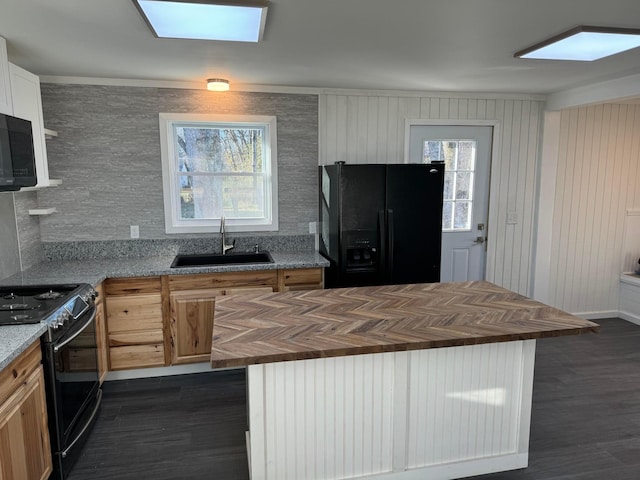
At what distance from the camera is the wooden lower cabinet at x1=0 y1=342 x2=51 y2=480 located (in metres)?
→ 1.70

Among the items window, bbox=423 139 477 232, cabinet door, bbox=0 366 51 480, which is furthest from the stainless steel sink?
window, bbox=423 139 477 232

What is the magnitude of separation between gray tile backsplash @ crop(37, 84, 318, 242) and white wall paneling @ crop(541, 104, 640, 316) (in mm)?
2798

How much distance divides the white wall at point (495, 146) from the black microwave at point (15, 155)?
7.24 feet

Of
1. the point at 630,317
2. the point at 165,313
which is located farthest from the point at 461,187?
the point at 165,313

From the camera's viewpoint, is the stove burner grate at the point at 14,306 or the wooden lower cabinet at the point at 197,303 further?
the wooden lower cabinet at the point at 197,303

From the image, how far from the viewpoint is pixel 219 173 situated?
3.79 metres

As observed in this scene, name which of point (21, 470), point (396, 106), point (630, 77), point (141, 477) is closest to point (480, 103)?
point (396, 106)

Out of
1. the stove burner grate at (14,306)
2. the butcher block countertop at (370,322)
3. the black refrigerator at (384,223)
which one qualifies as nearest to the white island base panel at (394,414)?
the butcher block countertop at (370,322)

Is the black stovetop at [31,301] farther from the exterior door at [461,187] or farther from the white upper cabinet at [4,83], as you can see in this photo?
the exterior door at [461,187]

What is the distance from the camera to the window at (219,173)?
367cm

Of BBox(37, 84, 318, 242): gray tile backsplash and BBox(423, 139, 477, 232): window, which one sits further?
BBox(423, 139, 477, 232): window

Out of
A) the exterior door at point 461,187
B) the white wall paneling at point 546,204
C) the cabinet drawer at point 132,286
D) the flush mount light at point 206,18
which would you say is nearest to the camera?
the flush mount light at point 206,18

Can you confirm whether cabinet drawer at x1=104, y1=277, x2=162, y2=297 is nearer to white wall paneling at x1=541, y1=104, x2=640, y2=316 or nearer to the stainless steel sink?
the stainless steel sink

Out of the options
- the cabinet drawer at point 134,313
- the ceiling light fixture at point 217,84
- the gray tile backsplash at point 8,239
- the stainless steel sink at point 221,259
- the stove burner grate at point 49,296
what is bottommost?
the cabinet drawer at point 134,313
